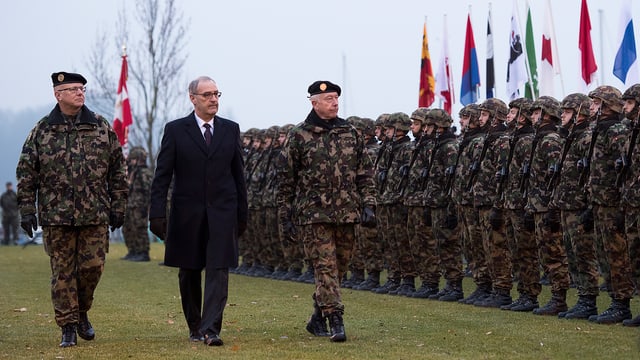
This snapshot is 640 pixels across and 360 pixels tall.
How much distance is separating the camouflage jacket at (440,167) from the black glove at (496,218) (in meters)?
1.56

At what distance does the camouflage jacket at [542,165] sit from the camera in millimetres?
13578

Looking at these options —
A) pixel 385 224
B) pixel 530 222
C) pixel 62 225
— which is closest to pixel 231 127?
pixel 62 225

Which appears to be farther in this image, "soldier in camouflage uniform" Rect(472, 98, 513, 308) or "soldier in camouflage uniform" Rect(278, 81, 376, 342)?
"soldier in camouflage uniform" Rect(472, 98, 513, 308)

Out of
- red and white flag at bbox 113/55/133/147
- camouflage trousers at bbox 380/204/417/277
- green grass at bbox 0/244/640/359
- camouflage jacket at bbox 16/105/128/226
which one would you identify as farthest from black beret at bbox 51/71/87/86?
red and white flag at bbox 113/55/133/147

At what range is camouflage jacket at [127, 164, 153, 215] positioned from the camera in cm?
2795

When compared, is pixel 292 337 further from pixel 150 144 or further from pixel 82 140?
pixel 150 144

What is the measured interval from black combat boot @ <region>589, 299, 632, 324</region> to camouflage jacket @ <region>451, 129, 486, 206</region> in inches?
122


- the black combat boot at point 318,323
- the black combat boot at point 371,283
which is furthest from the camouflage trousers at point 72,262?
the black combat boot at point 371,283

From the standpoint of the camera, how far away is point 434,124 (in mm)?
16672

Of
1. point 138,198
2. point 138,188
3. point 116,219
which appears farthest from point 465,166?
point 138,198

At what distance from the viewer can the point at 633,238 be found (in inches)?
469

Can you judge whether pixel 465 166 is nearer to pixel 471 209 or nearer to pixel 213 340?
pixel 471 209

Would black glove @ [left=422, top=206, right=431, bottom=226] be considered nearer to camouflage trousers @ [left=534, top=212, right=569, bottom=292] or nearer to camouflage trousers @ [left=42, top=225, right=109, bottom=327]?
camouflage trousers @ [left=534, top=212, right=569, bottom=292]

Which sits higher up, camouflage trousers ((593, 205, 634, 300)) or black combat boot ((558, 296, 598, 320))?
camouflage trousers ((593, 205, 634, 300))
